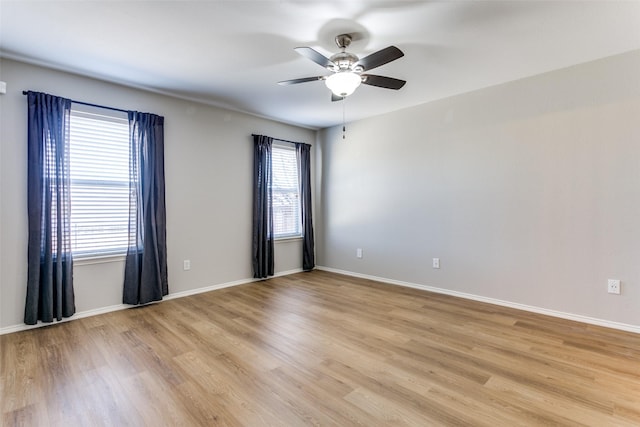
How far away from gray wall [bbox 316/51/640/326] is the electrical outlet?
0.04 metres

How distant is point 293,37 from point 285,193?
9.39 ft

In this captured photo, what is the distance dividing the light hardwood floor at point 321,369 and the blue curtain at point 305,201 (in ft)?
6.56

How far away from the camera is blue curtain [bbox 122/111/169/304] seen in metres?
3.37

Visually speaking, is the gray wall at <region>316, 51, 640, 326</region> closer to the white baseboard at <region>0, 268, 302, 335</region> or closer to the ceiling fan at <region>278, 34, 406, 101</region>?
the ceiling fan at <region>278, 34, 406, 101</region>

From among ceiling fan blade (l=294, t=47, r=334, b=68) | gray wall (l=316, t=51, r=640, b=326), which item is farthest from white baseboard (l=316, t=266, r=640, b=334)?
ceiling fan blade (l=294, t=47, r=334, b=68)

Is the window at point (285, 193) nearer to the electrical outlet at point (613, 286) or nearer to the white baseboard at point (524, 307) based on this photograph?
the white baseboard at point (524, 307)

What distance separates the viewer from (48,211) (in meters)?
2.82

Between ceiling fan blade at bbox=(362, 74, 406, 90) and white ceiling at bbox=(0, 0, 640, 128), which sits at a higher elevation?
white ceiling at bbox=(0, 0, 640, 128)

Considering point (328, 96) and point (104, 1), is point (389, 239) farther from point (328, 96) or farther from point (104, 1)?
point (104, 1)

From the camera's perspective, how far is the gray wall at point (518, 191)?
2.73 m

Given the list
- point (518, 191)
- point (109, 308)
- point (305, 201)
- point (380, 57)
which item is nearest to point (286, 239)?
point (305, 201)

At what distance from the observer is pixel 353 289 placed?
4.12m

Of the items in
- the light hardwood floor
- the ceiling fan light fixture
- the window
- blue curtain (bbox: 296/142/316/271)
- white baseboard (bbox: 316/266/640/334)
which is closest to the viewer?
the light hardwood floor

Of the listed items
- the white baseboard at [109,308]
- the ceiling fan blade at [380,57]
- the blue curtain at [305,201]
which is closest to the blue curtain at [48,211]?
the white baseboard at [109,308]
